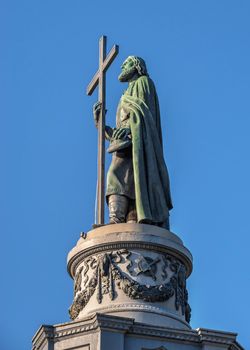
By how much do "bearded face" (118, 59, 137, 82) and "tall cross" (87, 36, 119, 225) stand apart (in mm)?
398

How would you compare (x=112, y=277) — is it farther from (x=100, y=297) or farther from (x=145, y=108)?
(x=145, y=108)

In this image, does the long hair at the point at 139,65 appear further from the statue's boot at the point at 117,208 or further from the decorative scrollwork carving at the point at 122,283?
the decorative scrollwork carving at the point at 122,283

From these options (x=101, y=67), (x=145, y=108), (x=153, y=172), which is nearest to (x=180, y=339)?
(x=153, y=172)

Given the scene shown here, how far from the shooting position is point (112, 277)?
70.2 feet

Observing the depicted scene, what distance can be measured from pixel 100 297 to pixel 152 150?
336 cm

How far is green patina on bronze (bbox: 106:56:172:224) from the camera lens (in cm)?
2250

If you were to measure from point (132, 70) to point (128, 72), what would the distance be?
0.09 meters

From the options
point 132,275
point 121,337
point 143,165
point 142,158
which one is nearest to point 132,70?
point 142,158

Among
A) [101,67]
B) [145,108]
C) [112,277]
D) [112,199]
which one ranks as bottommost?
[112,277]

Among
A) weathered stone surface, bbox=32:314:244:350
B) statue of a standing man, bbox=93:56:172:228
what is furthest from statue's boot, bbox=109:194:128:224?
weathered stone surface, bbox=32:314:244:350

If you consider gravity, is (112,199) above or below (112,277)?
above

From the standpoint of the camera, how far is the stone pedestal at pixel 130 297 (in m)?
20.2

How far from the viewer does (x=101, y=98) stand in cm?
2431

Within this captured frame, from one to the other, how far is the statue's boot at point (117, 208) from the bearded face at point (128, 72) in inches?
116
